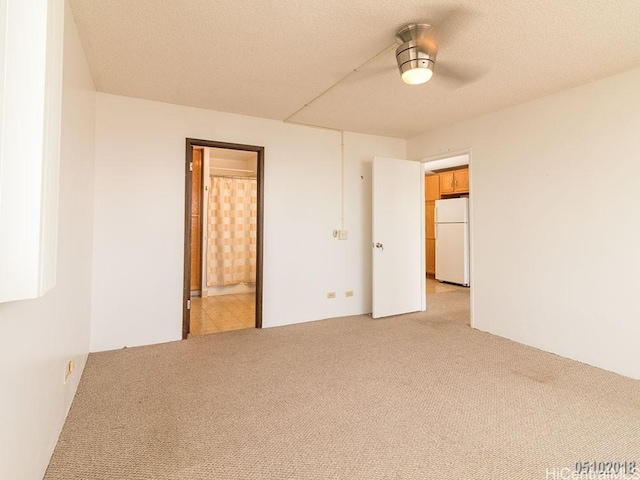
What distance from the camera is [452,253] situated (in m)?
6.47

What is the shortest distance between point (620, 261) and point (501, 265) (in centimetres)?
99

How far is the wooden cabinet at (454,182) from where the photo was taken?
6.51 m

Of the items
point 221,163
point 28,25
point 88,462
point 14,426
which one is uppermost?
point 221,163

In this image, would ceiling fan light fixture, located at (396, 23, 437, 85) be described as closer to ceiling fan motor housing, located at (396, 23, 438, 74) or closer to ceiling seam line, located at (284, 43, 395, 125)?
ceiling fan motor housing, located at (396, 23, 438, 74)

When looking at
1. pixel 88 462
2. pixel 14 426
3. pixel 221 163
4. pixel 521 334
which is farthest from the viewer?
pixel 221 163

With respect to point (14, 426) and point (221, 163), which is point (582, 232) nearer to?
point (14, 426)

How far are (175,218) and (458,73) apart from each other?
2.85m

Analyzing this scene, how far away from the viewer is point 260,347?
315cm

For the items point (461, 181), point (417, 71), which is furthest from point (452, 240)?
point (417, 71)

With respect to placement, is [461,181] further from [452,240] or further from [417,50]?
[417,50]

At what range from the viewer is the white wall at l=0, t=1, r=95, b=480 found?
1.18 metres

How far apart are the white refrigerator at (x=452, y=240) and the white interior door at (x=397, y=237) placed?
84.5 inches

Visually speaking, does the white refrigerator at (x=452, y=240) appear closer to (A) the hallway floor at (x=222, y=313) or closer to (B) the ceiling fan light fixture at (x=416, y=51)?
(A) the hallway floor at (x=222, y=313)

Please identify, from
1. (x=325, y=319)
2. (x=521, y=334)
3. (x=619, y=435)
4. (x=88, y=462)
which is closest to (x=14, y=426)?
(x=88, y=462)
